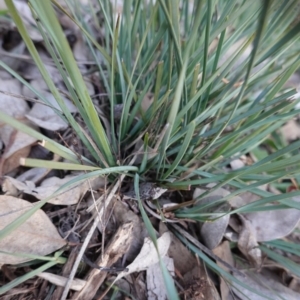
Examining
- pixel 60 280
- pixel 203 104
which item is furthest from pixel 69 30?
pixel 60 280

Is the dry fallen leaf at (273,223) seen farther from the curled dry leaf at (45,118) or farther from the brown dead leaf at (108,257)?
the curled dry leaf at (45,118)

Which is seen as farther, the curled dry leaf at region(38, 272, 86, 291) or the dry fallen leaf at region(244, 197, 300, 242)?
the dry fallen leaf at region(244, 197, 300, 242)

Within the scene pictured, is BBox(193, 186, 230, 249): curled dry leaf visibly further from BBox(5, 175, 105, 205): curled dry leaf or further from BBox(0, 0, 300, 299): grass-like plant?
BBox(5, 175, 105, 205): curled dry leaf

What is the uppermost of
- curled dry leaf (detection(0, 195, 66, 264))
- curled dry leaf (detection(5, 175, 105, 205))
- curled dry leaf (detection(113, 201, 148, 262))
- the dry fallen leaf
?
curled dry leaf (detection(5, 175, 105, 205))

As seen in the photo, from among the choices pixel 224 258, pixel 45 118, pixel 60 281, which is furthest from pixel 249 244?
pixel 45 118

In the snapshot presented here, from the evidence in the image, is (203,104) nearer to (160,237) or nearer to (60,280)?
(160,237)

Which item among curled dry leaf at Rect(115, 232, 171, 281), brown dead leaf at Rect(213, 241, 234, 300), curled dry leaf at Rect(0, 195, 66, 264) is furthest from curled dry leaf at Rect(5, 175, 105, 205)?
brown dead leaf at Rect(213, 241, 234, 300)

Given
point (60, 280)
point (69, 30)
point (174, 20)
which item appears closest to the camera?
point (174, 20)

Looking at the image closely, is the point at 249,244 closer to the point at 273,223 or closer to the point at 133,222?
the point at 273,223

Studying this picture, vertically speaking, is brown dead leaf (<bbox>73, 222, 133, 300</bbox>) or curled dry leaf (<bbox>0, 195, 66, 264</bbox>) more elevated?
curled dry leaf (<bbox>0, 195, 66, 264</bbox>)
